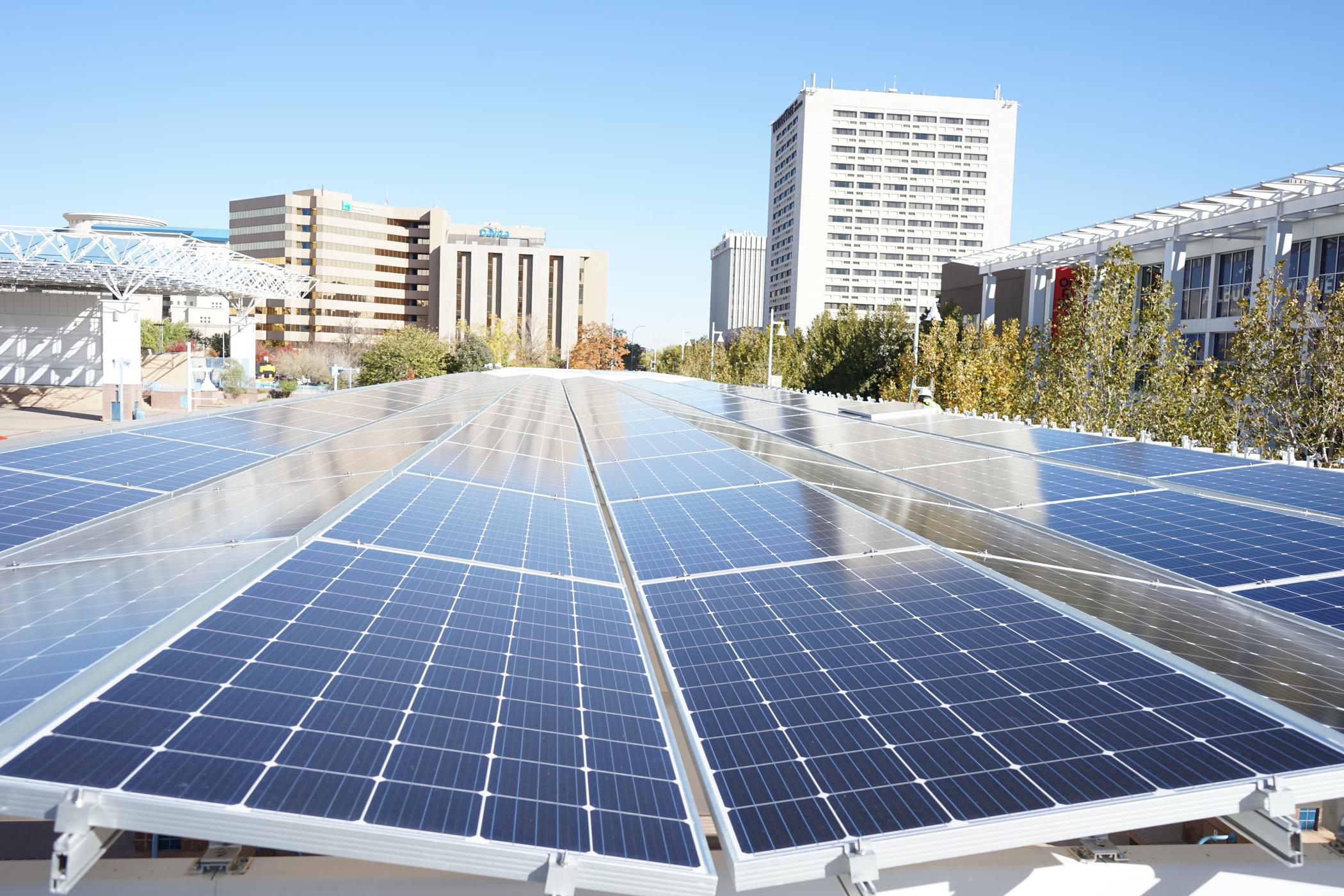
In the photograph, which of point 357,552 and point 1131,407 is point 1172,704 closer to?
point 357,552

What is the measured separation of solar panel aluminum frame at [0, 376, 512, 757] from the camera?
3939 millimetres

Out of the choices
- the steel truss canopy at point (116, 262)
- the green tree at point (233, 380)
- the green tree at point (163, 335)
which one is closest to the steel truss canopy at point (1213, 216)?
the steel truss canopy at point (116, 262)

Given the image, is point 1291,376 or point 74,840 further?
point 1291,376

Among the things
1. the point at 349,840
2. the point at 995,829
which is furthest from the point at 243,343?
the point at 995,829

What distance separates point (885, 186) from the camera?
523ft

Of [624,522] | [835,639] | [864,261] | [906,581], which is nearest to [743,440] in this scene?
[624,522]

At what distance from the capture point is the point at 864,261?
15938 cm

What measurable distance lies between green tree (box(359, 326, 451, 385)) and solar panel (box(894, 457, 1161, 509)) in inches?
2159

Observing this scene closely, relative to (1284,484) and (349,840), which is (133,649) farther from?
(1284,484)

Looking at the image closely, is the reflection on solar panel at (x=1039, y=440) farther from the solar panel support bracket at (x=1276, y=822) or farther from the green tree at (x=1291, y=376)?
the solar panel support bracket at (x=1276, y=822)

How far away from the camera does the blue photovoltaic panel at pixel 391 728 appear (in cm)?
393

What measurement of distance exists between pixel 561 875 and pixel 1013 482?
12.6 metres

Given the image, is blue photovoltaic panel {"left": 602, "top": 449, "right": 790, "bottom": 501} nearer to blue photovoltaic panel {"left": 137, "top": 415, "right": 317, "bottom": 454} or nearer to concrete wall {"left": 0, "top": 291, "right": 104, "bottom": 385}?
blue photovoltaic panel {"left": 137, "top": 415, "right": 317, "bottom": 454}

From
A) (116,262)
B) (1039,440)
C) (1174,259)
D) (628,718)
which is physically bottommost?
(628,718)
